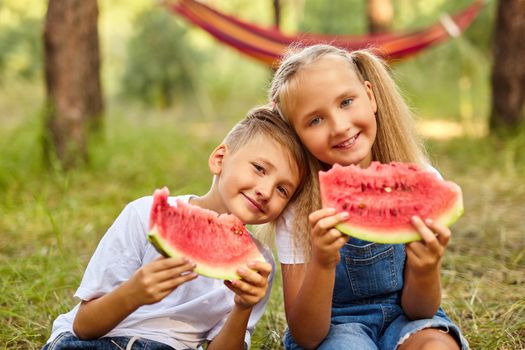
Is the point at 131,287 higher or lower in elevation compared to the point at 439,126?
higher

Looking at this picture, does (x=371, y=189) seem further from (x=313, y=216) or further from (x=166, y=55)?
(x=166, y=55)

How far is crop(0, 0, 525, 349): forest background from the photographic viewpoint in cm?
295

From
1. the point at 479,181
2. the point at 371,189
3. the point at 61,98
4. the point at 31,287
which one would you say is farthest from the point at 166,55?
the point at 371,189

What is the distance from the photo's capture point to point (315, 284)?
201 centimetres

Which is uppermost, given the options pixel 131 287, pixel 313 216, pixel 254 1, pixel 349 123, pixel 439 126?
pixel 254 1

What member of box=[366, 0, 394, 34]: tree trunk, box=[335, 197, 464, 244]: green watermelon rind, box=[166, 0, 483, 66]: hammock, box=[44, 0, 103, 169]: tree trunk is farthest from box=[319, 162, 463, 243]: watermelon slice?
box=[366, 0, 394, 34]: tree trunk

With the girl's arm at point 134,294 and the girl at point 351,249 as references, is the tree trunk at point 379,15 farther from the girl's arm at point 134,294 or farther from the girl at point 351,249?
the girl's arm at point 134,294

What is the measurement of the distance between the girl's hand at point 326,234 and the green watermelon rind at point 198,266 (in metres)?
0.26

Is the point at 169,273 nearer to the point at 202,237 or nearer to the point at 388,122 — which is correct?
the point at 202,237

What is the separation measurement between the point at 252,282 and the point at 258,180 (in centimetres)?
40

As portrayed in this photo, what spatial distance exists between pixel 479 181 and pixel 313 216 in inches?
159

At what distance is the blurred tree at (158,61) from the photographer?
11.6 m

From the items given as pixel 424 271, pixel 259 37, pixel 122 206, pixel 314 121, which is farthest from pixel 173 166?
pixel 424 271

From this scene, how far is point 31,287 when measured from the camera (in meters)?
2.85
